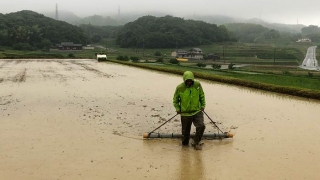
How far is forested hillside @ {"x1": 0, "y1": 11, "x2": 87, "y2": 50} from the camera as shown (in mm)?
69438

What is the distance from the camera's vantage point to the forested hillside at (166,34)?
81.4 m

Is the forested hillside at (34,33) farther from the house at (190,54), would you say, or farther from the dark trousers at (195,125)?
the dark trousers at (195,125)

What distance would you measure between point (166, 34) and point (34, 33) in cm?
3245

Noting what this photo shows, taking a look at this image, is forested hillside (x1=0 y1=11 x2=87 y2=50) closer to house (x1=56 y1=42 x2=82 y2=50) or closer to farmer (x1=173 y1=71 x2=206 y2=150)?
house (x1=56 y1=42 x2=82 y2=50)

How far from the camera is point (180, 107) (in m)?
6.07

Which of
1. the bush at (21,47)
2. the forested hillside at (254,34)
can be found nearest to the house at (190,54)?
the bush at (21,47)

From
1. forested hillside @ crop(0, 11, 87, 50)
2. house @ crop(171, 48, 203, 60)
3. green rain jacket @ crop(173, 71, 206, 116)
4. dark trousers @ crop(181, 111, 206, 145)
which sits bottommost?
dark trousers @ crop(181, 111, 206, 145)

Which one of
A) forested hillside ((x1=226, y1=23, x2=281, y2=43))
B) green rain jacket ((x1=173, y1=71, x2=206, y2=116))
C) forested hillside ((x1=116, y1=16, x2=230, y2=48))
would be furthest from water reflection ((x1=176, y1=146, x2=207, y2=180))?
forested hillside ((x1=226, y1=23, x2=281, y2=43))

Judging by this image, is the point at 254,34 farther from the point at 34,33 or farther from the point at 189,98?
the point at 189,98

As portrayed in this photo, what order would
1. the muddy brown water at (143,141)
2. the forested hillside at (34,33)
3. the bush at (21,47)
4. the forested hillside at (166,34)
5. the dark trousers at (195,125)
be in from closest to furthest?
the muddy brown water at (143,141), the dark trousers at (195,125), the bush at (21,47), the forested hillside at (34,33), the forested hillside at (166,34)

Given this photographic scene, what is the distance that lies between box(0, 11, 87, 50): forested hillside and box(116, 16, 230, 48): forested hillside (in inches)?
507

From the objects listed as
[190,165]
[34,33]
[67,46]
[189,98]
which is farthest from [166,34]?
[190,165]

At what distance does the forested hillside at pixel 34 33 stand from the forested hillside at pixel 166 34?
1288cm

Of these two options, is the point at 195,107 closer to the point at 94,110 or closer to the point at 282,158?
the point at 282,158
